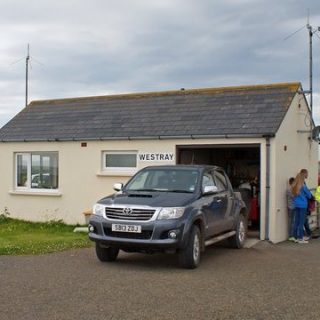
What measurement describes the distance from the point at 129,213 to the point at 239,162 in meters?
9.27

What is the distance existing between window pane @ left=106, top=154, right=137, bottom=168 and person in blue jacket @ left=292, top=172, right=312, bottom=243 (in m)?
4.53

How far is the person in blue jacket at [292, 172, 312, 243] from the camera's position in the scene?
49.2ft

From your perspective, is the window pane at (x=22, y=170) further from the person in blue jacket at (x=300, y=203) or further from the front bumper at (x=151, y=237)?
the front bumper at (x=151, y=237)

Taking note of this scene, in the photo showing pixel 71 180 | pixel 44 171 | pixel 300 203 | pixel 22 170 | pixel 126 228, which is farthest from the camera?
pixel 22 170

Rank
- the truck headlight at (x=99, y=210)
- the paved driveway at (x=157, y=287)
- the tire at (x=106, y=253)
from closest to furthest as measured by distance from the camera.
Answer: the paved driveway at (x=157, y=287) < the truck headlight at (x=99, y=210) < the tire at (x=106, y=253)

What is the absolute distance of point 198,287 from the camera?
876cm

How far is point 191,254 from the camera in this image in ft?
33.9

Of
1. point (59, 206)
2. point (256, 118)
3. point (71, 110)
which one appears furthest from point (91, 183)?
point (256, 118)

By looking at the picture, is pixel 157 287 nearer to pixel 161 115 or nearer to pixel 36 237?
pixel 36 237

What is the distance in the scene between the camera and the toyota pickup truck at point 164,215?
33.3 ft

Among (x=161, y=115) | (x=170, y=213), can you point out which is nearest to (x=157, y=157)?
(x=161, y=115)

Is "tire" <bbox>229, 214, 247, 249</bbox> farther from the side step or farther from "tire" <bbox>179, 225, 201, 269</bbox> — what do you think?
"tire" <bbox>179, 225, 201, 269</bbox>

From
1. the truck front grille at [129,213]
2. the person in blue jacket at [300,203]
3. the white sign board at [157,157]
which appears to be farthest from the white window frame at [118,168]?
the truck front grille at [129,213]

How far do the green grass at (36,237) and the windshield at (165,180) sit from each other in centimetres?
218
